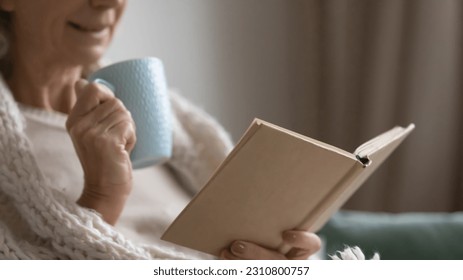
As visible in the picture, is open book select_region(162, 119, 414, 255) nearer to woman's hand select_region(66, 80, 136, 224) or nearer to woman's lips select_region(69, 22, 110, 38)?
woman's hand select_region(66, 80, 136, 224)

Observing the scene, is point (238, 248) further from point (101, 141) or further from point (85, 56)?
point (85, 56)

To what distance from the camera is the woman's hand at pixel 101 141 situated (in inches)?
35.7

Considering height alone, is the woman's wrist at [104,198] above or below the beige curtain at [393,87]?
below

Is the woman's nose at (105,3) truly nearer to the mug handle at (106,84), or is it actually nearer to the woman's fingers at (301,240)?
the mug handle at (106,84)

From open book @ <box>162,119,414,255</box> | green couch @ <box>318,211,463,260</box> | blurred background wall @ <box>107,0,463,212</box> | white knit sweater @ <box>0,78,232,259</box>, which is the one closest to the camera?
open book @ <box>162,119,414,255</box>

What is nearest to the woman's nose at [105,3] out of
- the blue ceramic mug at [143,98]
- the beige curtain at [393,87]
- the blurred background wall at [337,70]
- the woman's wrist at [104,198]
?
the blue ceramic mug at [143,98]

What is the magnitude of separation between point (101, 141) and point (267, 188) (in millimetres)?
221

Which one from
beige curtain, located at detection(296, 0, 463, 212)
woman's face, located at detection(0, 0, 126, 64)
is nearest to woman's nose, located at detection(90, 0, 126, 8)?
woman's face, located at detection(0, 0, 126, 64)

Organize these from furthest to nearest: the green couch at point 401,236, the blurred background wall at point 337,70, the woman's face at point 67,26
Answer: the blurred background wall at point 337,70 → the green couch at point 401,236 → the woman's face at point 67,26

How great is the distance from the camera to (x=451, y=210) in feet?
6.17

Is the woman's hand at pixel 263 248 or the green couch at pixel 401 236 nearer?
the woman's hand at pixel 263 248

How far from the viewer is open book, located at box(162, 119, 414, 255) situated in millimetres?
779

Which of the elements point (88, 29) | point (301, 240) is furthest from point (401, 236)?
point (88, 29)

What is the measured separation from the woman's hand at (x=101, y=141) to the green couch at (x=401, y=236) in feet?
1.61
